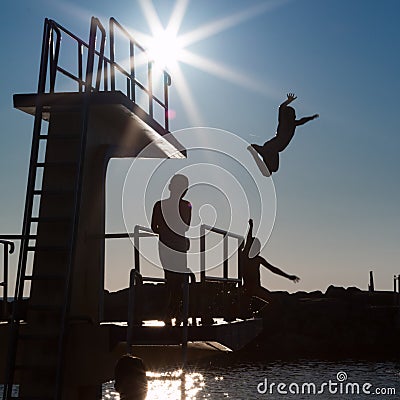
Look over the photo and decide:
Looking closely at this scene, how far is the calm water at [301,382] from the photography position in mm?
88125

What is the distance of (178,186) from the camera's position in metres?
11.0

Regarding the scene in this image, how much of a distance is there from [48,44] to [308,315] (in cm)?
9800

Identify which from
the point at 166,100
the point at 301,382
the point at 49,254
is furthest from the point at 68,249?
the point at 301,382

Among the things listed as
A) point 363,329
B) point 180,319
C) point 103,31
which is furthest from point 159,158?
point 363,329

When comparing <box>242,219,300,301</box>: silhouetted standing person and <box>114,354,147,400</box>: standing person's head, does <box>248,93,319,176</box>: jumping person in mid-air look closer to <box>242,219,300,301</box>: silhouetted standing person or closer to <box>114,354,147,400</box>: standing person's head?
<box>242,219,300,301</box>: silhouetted standing person

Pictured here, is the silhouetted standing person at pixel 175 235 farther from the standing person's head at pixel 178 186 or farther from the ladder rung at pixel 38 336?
the ladder rung at pixel 38 336

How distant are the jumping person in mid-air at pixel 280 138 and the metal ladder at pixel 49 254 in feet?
8.84

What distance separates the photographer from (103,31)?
11852 mm

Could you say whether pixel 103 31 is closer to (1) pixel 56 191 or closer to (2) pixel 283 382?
(1) pixel 56 191

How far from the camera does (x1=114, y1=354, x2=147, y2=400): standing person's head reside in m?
5.20

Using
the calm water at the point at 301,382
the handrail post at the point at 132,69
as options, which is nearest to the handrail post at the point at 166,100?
the handrail post at the point at 132,69

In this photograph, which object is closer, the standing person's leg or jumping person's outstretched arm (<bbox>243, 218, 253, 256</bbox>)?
the standing person's leg

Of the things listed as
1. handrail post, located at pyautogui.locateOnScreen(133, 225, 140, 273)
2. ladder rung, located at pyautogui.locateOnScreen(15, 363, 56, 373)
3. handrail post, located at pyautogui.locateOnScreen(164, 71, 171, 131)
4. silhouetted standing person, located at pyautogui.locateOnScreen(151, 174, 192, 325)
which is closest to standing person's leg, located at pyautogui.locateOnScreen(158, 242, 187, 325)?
silhouetted standing person, located at pyautogui.locateOnScreen(151, 174, 192, 325)

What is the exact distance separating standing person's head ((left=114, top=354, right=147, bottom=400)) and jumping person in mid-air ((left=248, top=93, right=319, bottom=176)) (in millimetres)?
5793
